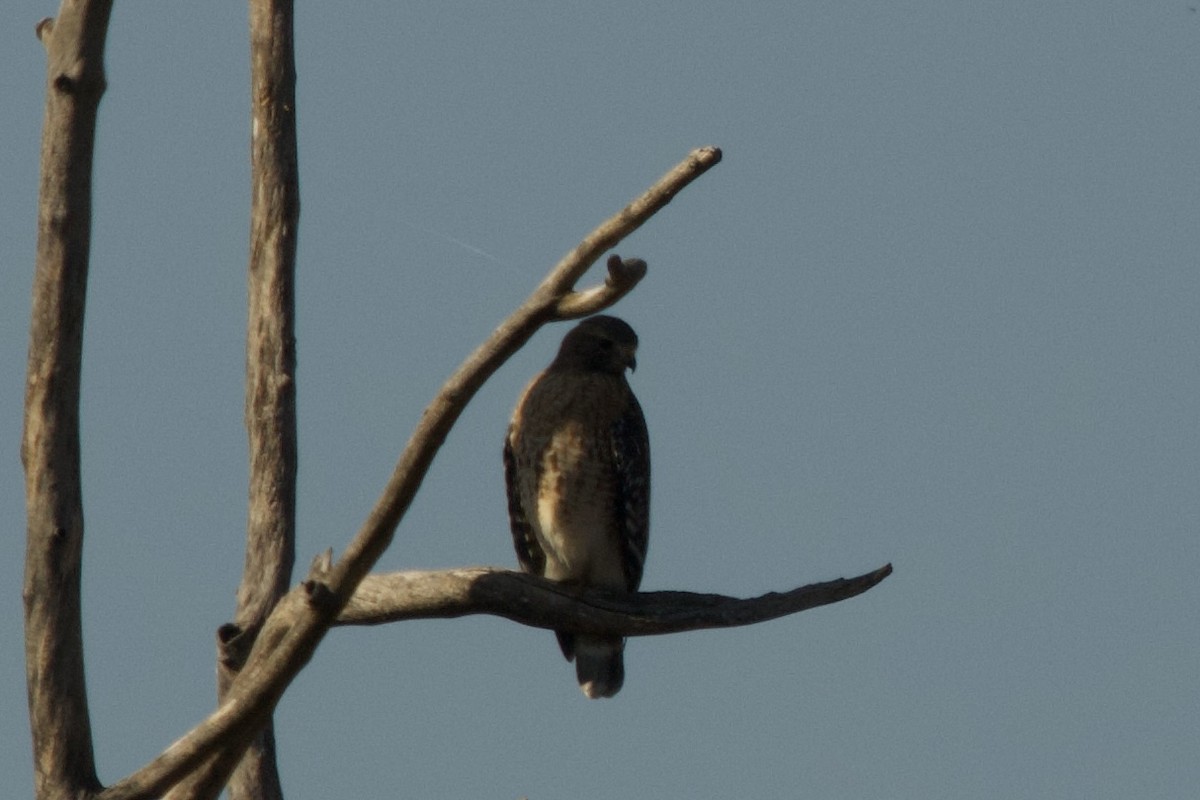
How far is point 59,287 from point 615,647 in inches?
142

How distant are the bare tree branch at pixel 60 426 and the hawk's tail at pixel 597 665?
10.6ft

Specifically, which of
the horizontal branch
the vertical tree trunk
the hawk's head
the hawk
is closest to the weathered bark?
the vertical tree trunk

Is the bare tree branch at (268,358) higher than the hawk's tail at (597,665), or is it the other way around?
the bare tree branch at (268,358)

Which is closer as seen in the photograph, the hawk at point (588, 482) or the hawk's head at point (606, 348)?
the hawk at point (588, 482)

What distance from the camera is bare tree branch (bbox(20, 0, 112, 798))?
5609 mm

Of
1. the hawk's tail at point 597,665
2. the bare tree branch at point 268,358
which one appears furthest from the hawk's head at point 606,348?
the bare tree branch at point 268,358

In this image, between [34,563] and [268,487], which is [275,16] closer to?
[268,487]

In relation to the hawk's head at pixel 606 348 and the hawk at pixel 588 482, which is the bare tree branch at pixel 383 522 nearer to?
the hawk at pixel 588 482

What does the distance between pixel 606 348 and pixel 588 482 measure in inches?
25.8

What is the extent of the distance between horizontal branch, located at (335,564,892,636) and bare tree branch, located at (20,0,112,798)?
845 mm

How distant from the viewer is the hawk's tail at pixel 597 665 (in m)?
8.58

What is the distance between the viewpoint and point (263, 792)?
22.3ft

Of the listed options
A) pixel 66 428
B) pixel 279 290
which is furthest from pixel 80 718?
pixel 279 290

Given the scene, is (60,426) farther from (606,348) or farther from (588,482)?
(606,348)
